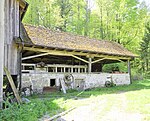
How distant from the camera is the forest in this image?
27.3m

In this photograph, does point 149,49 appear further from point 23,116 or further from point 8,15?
point 23,116

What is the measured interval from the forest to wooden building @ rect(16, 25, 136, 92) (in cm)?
719

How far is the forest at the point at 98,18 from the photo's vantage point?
89.5ft

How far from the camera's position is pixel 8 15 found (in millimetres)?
9609

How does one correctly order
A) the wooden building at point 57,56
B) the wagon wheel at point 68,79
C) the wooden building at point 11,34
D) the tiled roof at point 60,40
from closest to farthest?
the wooden building at point 11,34 → the wooden building at point 57,56 → the tiled roof at point 60,40 → the wagon wheel at point 68,79

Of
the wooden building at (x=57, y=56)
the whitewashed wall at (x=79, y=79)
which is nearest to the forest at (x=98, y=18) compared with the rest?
the whitewashed wall at (x=79, y=79)

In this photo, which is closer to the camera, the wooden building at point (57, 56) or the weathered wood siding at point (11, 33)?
the weathered wood siding at point (11, 33)

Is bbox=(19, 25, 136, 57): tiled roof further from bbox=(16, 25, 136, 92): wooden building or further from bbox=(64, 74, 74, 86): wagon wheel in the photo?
bbox=(64, 74, 74, 86): wagon wheel

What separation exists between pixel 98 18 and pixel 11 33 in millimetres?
21074

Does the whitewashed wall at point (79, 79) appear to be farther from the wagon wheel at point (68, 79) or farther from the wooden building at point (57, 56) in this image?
the wagon wheel at point (68, 79)

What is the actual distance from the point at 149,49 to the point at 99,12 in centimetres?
906

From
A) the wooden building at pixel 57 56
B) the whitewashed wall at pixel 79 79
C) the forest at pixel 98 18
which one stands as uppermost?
the forest at pixel 98 18

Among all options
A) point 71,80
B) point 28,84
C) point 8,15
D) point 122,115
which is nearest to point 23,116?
point 122,115

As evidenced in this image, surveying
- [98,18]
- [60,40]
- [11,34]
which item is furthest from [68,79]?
[98,18]
